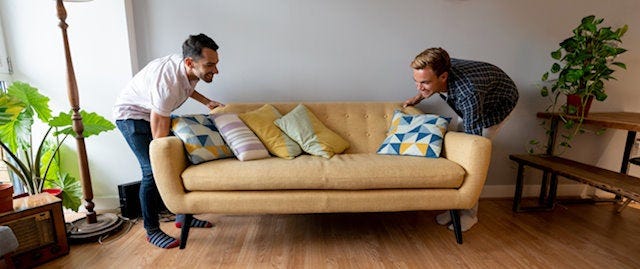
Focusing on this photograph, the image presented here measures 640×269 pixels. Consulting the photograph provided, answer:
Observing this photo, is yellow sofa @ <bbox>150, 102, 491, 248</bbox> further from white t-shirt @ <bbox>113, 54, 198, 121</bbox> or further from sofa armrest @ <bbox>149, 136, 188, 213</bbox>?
white t-shirt @ <bbox>113, 54, 198, 121</bbox>

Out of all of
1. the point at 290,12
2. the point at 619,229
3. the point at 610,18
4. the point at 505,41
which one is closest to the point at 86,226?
the point at 290,12

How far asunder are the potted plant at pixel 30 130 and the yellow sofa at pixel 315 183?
0.64m

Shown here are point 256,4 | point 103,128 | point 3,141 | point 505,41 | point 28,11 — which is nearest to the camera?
point 3,141

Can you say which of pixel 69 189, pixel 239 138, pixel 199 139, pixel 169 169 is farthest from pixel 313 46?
pixel 69 189

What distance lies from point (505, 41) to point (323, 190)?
72.3 inches

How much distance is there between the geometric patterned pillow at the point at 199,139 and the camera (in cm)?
152

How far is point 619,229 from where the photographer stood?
1793 millimetres

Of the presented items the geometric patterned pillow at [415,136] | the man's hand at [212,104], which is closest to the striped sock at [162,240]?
the man's hand at [212,104]

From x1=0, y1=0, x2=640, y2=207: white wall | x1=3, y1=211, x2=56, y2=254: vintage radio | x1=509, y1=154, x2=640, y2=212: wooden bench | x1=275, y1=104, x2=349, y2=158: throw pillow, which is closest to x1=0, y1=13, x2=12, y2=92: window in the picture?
x1=0, y1=0, x2=640, y2=207: white wall

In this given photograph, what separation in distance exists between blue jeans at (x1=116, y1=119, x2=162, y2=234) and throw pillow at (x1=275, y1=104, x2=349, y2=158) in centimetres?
74

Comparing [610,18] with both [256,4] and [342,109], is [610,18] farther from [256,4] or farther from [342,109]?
[256,4]

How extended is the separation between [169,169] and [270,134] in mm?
584

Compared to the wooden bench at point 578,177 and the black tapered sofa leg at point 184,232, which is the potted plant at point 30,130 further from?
the wooden bench at point 578,177

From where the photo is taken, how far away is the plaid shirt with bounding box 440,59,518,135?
1562 millimetres
